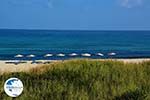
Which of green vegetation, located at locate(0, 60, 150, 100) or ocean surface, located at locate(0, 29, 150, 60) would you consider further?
ocean surface, located at locate(0, 29, 150, 60)

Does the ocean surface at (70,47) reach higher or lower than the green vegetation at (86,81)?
lower

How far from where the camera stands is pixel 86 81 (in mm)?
14148

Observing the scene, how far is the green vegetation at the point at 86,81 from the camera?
12.9 meters

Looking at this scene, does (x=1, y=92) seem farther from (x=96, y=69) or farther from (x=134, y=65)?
(x=134, y=65)

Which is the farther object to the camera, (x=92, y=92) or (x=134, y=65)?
(x=134, y=65)

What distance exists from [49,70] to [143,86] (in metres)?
3.35

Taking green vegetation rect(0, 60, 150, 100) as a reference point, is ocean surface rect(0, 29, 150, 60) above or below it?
below

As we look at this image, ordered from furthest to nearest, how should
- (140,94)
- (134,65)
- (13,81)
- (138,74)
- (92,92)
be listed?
(134,65)
(138,74)
(92,92)
(140,94)
(13,81)

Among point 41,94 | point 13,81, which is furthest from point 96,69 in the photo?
point 13,81

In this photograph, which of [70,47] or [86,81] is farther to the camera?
[70,47]

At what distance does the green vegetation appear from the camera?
1291 centimetres

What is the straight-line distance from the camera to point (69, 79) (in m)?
14.3

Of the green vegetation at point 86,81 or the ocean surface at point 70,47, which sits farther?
the ocean surface at point 70,47

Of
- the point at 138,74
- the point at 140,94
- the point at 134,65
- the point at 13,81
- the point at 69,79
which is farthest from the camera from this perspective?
the point at 134,65
